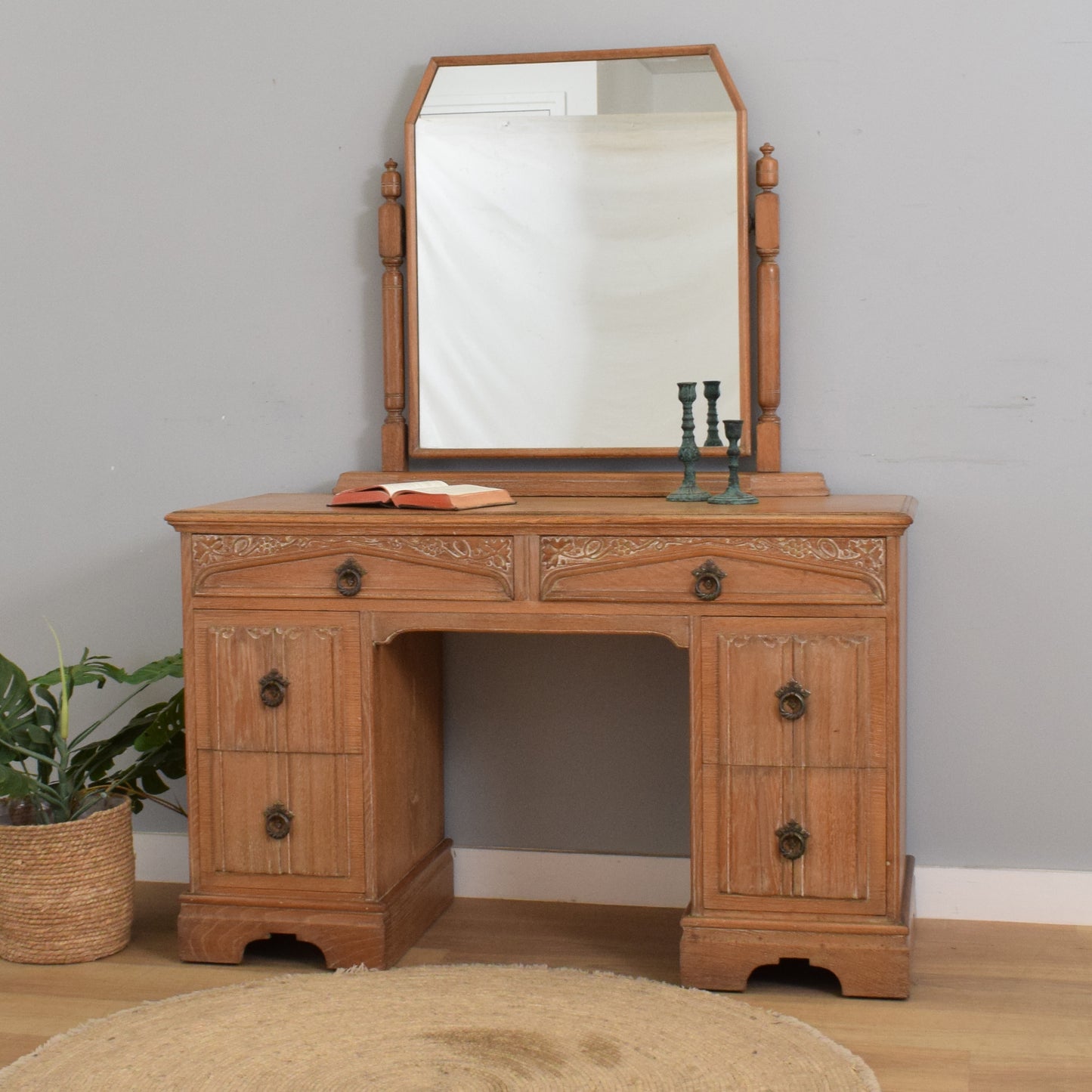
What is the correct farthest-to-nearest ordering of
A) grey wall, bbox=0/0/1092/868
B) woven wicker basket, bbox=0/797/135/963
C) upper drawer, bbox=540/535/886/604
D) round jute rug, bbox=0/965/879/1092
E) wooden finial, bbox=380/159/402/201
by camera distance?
1. wooden finial, bbox=380/159/402/201
2. grey wall, bbox=0/0/1092/868
3. woven wicker basket, bbox=0/797/135/963
4. upper drawer, bbox=540/535/886/604
5. round jute rug, bbox=0/965/879/1092

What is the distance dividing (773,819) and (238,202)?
1.70m

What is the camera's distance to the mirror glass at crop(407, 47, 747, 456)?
2676 mm

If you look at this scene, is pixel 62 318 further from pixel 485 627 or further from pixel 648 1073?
pixel 648 1073

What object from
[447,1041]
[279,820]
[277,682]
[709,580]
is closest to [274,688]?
[277,682]

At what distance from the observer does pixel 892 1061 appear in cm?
206

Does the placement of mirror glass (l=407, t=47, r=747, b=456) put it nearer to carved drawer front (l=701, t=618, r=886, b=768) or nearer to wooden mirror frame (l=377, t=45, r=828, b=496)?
wooden mirror frame (l=377, t=45, r=828, b=496)

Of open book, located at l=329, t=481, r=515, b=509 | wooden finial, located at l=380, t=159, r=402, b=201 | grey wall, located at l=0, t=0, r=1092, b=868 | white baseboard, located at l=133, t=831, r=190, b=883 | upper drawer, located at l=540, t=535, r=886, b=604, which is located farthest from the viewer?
white baseboard, located at l=133, t=831, r=190, b=883

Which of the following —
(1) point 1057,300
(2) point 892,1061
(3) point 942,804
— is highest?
(1) point 1057,300

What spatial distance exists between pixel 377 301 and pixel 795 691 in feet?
4.06

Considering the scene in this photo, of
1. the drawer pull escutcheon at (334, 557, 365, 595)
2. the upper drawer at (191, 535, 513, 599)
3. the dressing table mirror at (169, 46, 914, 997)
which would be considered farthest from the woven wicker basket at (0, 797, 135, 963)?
the drawer pull escutcheon at (334, 557, 365, 595)

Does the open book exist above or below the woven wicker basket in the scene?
above

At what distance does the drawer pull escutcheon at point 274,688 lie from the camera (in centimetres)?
243

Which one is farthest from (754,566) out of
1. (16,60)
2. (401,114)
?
(16,60)

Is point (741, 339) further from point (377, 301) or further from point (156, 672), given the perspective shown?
point (156, 672)
